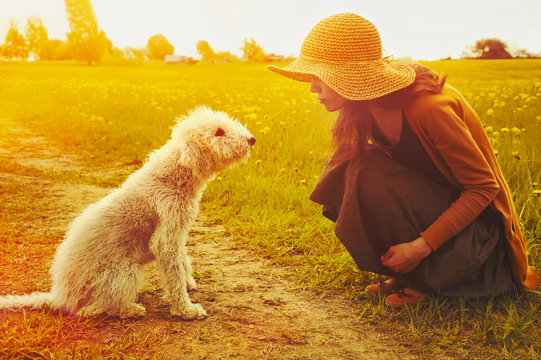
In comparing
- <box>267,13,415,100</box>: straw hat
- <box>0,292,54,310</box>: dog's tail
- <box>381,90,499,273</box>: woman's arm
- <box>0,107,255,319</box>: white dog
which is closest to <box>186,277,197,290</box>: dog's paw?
<box>0,107,255,319</box>: white dog

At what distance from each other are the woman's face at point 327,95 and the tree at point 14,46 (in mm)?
94053

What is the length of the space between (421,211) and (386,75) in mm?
909

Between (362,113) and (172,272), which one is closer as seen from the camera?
(362,113)

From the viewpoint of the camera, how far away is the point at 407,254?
2701mm

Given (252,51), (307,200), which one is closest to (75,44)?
(252,51)

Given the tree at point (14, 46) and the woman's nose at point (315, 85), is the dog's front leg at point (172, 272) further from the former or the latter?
the tree at point (14, 46)

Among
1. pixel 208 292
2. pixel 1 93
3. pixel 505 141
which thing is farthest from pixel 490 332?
pixel 1 93

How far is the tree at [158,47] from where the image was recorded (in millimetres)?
107562

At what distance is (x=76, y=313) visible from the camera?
2803mm

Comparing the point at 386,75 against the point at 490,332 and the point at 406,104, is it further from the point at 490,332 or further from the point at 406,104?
the point at 490,332

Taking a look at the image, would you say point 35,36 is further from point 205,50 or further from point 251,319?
point 251,319

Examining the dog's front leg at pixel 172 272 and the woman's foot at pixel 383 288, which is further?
the woman's foot at pixel 383 288

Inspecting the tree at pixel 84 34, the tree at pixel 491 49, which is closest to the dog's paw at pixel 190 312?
the tree at pixel 491 49

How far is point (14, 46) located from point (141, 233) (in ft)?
314
